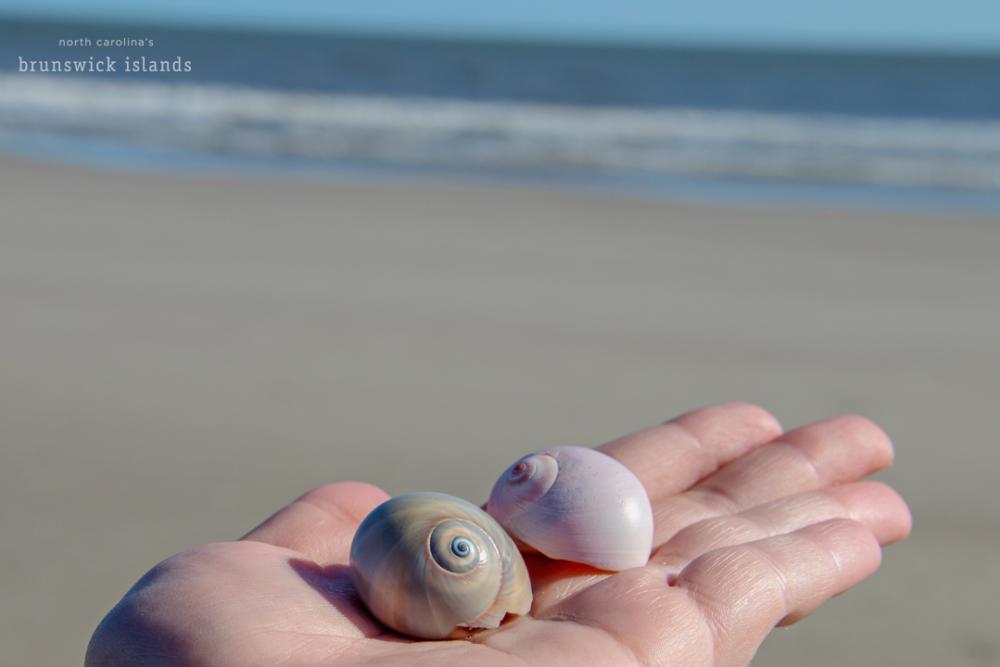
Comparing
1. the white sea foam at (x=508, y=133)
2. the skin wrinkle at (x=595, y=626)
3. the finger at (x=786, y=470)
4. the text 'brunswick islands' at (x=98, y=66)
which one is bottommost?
the skin wrinkle at (x=595, y=626)

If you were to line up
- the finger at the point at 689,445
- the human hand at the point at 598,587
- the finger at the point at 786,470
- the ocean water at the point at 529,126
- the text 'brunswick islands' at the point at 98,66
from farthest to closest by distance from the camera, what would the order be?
the text 'brunswick islands' at the point at 98,66 → the ocean water at the point at 529,126 → the finger at the point at 689,445 → the finger at the point at 786,470 → the human hand at the point at 598,587

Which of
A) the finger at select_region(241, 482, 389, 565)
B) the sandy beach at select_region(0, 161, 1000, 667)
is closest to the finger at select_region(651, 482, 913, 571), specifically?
the sandy beach at select_region(0, 161, 1000, 667)

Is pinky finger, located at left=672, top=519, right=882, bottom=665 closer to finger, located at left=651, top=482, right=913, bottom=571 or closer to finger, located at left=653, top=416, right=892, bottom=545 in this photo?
finger, located at left=651, top=482, right=913, bottom=571

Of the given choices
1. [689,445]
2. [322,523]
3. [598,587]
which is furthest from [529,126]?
[598,587]

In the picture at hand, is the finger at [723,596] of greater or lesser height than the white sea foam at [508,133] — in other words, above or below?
below

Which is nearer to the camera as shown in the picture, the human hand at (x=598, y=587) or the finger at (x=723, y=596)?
the human hand at (x=598, y=587)

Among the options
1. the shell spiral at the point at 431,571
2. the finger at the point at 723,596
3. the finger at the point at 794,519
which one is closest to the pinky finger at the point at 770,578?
the finger at the point at 723,596

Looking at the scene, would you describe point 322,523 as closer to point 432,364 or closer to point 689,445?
point 689,445

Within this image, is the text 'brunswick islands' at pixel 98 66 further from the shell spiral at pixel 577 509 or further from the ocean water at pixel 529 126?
the shell spiral at pixel 577 509
